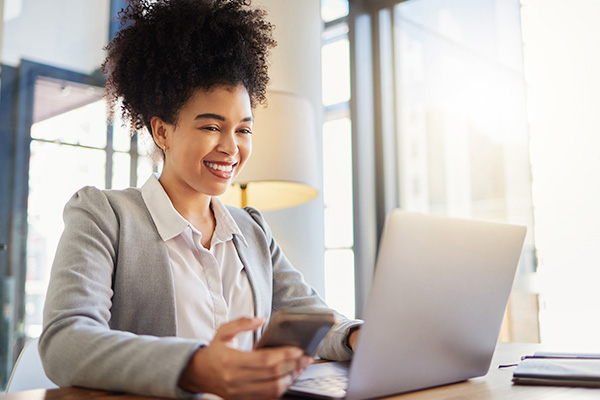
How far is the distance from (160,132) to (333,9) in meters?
2.97

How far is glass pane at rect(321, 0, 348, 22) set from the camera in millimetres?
4035

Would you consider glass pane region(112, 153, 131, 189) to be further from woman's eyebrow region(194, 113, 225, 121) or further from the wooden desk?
the wooden desk

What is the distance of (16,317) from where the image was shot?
2719 mm

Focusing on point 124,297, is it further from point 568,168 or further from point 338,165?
point 338,165

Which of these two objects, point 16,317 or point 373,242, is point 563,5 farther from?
point 16,317

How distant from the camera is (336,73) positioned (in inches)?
160

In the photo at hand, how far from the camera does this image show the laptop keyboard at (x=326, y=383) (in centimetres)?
85

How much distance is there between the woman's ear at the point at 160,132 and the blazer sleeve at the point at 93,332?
247mm

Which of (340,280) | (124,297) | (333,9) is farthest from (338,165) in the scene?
(124,297)

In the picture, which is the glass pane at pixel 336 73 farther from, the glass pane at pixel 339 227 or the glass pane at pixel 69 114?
the glass pane at pixel 69 114

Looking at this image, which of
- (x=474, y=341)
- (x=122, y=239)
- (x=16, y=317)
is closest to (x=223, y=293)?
(x=122, y=239)

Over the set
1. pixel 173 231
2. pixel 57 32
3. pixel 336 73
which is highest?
pixel 336 73

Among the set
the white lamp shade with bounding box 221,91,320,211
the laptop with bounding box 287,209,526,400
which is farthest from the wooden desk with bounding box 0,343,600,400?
the white lamp shade with bounding box 221,91,320,211

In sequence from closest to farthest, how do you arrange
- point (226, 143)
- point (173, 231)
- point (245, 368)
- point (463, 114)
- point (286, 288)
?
point (245, 368), point (173, 231), point (226, 143), point (286, 288), point (463, 114)
